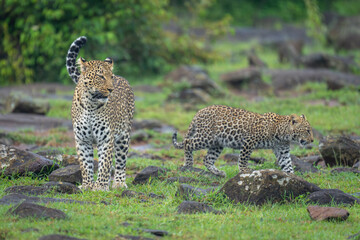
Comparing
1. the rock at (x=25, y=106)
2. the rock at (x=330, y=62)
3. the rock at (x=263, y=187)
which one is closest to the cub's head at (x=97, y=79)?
the rock at (x=263, y=187)

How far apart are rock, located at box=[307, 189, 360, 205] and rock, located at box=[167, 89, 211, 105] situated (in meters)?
11.9

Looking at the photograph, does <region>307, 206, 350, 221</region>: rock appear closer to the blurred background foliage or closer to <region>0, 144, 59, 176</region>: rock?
<region>0, 144, 59, 176</region>: rock

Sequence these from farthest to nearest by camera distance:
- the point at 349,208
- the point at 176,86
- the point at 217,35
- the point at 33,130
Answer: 1. the point at 217,35
2. the point at 176,86
3. the point at 33,130
4. the point at 349,208

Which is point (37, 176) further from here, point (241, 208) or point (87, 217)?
point (241, 208)

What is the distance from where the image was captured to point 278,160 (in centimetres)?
1199

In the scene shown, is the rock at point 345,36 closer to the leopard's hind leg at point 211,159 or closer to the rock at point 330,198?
the leopard's hind leg at point 211,159

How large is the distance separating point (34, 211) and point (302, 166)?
6040 millimetres

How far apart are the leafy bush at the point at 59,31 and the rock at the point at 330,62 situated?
6461mm

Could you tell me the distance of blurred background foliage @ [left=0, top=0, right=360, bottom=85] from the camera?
Answer: 23531 millimetres

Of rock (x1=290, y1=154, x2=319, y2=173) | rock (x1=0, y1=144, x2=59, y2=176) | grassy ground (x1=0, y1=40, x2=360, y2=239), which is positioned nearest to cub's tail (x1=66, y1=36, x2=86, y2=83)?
rock (x1=0, y1=144, x2=59, y2=176)

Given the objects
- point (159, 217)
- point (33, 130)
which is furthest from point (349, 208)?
point (33, 130)

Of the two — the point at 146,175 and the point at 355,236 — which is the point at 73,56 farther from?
the point at 355,236

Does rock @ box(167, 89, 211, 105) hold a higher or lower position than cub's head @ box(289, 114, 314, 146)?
lower

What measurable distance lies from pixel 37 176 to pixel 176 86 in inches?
493
